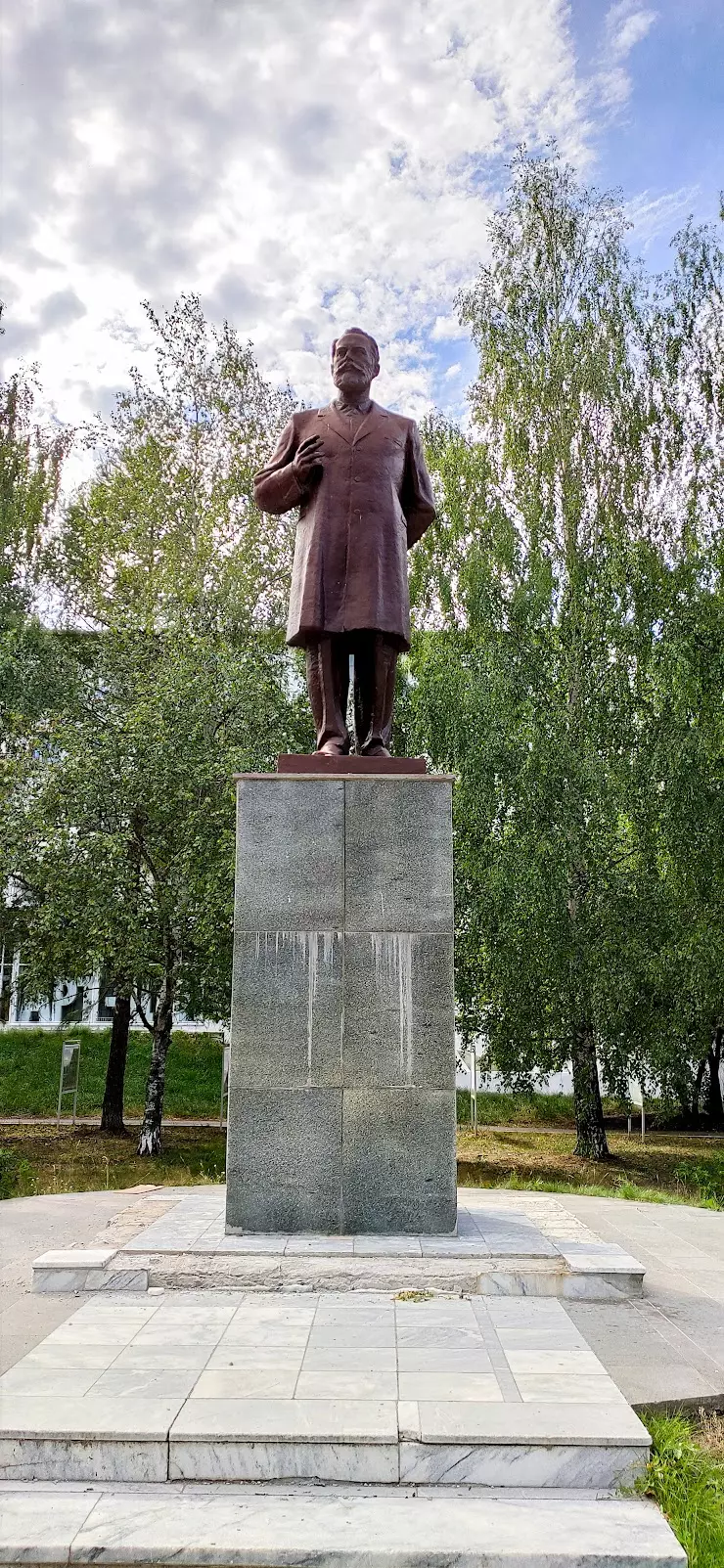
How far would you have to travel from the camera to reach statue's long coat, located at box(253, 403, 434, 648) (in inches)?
234

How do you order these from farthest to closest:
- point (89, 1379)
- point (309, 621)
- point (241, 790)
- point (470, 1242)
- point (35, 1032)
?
point (35, 1032) < point (309, 621) < point (241, 790) < point (470, 1242) < point (89, 1379)

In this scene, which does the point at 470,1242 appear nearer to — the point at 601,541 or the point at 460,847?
the point at 460,847

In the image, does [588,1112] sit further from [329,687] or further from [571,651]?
[329,687]

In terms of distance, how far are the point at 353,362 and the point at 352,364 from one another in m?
0.01

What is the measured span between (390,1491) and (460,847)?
34.9ft

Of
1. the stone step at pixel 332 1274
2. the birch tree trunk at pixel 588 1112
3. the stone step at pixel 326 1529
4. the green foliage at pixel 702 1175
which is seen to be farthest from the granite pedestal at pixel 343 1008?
the birch tree trunk at pixel 588 1112

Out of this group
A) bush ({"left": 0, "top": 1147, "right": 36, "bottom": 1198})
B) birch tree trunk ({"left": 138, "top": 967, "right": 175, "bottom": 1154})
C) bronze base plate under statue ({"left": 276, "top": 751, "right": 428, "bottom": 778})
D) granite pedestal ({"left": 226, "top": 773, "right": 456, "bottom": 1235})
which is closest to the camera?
granite pedestal ({"left": 226, "top": 773, "right": 456, "bottom": 1235})

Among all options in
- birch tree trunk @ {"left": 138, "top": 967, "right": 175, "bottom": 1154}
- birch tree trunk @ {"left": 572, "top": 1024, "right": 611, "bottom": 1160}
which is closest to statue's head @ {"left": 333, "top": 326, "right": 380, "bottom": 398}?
birch tree trunk @ {"left": 138, "top": 967, "right": 175, "bottom": 1154}

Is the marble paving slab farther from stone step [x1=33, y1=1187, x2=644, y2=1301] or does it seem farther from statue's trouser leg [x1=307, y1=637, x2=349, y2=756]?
statue's trouser leg [x1=307, y1=637, x2=349, y2=756]

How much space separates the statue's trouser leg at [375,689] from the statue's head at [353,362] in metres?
1.40

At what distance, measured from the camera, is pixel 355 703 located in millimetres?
6359

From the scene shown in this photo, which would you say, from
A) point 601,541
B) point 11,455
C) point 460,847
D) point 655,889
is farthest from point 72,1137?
point 11,455

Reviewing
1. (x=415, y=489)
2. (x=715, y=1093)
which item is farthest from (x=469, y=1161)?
(x=415, y=489)

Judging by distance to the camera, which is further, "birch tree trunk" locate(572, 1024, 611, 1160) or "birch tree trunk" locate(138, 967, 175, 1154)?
"birch tree trunk" locate(572, 1024, 611, 1160)
